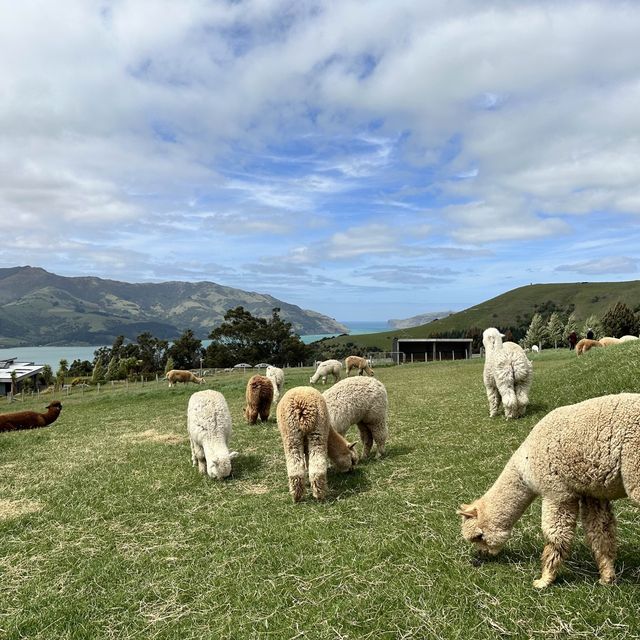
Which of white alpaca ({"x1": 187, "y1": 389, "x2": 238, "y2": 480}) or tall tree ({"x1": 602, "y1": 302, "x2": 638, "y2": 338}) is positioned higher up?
tall tree ({"x1": 602, "y1": 302, "x2": 638, "y2": 338})

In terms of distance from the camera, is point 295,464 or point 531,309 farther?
point 531,309

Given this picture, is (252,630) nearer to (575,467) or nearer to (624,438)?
(575,467)

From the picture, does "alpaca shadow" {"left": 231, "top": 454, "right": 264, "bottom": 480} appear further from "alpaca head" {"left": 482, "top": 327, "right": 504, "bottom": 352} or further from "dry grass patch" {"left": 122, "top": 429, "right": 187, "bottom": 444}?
"alpaca head" {"left": 482, "top": 327, "right": 504, "bottom": 352}

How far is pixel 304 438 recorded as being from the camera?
7.72 m

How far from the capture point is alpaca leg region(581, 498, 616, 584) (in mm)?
4324

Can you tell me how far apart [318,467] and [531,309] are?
195288 mm

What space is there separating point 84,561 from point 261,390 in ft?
28.5

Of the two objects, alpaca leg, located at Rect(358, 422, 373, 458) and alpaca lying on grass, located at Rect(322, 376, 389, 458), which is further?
alpaca leg, located at Rect(358, 422, 373, 458)

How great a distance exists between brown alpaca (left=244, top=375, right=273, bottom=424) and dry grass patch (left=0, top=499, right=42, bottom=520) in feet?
22.1

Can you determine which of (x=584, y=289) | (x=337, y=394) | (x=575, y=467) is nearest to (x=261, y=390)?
(x=337, y=394)

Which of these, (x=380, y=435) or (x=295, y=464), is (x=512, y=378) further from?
(x=295, y=464)

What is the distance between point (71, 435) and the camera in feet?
50.8

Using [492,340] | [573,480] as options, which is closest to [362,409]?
[492,340]

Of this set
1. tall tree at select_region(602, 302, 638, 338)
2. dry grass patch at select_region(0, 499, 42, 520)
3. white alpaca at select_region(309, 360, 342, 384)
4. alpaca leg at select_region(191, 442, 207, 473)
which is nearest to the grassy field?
dry grass patch at select_region(0, 499, 42, 520)
